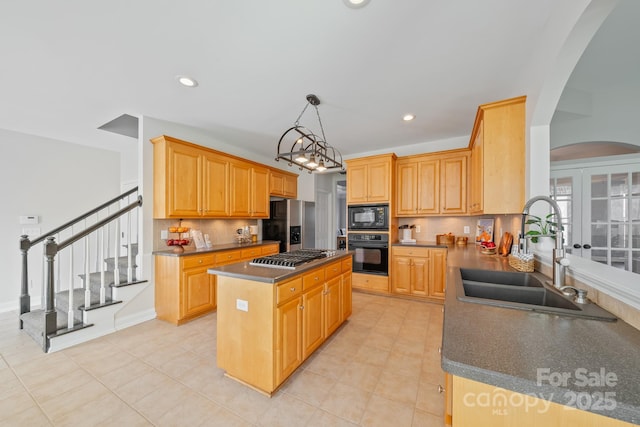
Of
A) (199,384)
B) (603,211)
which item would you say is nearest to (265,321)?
(199,384)

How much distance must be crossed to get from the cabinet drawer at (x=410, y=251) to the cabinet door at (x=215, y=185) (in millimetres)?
2733

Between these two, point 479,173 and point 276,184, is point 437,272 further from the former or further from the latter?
point 276,184

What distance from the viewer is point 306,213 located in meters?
5.14

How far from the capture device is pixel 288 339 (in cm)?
183

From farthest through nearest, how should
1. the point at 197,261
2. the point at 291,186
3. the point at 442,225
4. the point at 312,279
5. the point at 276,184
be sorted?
the point at 291,186 < the point at 276,184 < the point at 442,225 < the point at 197,261 < the point at 312,279

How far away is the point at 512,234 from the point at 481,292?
1367mm

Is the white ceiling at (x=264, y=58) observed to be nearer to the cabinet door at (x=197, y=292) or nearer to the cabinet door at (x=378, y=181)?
the cabinet door at (x=378, y=181)

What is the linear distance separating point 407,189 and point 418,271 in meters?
1.34

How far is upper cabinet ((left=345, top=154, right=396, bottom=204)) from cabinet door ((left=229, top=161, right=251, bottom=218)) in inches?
68.7

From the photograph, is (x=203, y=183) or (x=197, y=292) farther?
(x=203, y=183)

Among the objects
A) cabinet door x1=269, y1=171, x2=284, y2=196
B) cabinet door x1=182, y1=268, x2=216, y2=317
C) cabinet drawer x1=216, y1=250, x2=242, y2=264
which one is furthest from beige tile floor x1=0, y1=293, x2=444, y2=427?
cabinet door x1=269, y1=171, x2=284, y2=196

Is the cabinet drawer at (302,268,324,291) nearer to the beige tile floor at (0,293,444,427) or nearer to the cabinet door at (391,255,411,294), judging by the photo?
the beige tile floor at (0,293,444,427)

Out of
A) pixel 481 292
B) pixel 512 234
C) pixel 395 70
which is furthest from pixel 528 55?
pixel 481 292

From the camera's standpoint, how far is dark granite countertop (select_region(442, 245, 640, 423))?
585mm
